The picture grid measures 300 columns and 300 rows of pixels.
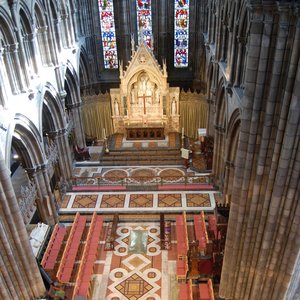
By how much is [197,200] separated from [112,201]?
15.1 feet

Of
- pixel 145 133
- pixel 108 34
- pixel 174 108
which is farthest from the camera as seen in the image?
pixel 108 34

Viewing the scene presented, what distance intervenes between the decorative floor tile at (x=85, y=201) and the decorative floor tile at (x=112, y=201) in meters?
0.50

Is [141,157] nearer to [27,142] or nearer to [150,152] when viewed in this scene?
[150,152]

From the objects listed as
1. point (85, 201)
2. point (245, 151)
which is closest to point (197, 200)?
point (85, 201)

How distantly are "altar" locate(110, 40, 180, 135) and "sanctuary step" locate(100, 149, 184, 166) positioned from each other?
2.19 m

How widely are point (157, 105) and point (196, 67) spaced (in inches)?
166

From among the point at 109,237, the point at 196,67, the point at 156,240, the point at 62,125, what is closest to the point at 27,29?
the point at 62,125

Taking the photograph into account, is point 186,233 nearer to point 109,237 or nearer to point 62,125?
point 109,237

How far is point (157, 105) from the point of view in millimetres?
25109

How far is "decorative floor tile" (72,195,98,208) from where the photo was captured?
1867 cm

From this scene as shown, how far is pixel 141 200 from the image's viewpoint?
1886 cm

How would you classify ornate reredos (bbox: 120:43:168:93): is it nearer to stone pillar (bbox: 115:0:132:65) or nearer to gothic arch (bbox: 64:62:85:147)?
stone pillar (bbox: 115:0:132:65)

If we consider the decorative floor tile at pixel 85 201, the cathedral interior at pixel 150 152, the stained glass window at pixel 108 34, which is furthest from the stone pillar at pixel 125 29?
the decorative floor tile at pixel 85 201

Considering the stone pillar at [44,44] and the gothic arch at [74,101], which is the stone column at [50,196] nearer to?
the stone pillar at [44,44]
